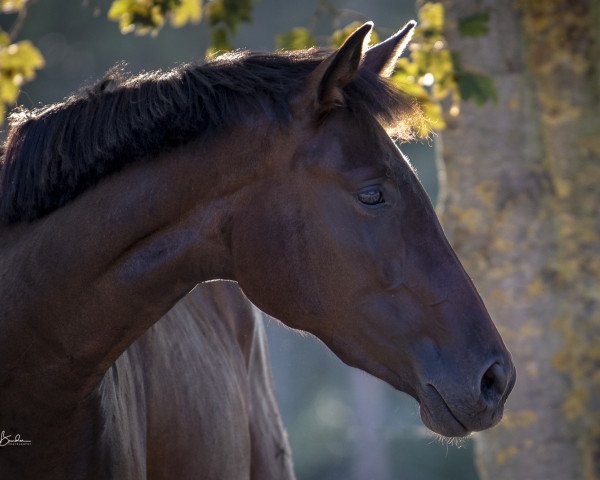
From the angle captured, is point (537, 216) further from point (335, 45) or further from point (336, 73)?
point (336, 73)

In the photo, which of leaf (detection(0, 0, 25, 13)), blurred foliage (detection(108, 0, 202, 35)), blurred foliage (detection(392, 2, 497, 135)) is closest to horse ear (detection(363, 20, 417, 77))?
blurred foliage (detection(392, 2, 497, 135))

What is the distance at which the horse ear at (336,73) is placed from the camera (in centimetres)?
248

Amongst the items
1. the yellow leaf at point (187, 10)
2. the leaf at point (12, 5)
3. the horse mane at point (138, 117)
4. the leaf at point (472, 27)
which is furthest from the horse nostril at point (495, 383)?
the leaf at point (12, 5)

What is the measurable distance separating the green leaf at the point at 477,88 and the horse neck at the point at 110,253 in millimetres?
2429

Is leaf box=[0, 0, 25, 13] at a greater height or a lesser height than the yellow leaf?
greater

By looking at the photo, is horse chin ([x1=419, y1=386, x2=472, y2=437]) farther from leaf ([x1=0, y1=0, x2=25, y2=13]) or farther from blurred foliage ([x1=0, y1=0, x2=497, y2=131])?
leaf ([x1=0, y1=0, x2=25, y2=13])

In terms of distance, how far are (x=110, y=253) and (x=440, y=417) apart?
39.4 inches

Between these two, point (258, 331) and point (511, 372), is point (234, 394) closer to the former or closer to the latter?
point (258, 331)

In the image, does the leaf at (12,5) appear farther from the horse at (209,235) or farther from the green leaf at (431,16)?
the horse at (209,235)

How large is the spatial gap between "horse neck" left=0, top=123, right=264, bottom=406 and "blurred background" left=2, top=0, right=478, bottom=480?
10.6 ft

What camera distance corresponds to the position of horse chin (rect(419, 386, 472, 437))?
249 cm

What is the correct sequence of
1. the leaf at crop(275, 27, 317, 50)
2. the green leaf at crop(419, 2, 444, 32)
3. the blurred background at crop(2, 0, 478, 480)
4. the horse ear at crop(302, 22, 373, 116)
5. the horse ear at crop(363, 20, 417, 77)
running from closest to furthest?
the horse ear at crop(302, 22, 373, 116) < the horse ear at crop(363, 20, 417, 77) < the leaf at crop(275, 27, 317, 50) < the green leaf at crop(419, 2, 444, 32) < the blurred background at crop(2, 0, 478, 480)

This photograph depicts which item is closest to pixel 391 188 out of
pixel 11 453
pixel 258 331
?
pixel 11 453

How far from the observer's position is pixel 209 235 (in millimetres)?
2621
